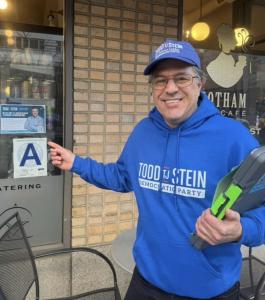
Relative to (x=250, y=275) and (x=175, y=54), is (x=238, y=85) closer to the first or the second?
(x=250, y=275)

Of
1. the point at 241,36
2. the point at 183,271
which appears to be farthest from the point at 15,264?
the point at 241,36

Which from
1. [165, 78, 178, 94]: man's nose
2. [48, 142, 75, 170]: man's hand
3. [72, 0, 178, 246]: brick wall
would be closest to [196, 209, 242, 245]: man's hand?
[165, 78, 178, 94]: man's nose

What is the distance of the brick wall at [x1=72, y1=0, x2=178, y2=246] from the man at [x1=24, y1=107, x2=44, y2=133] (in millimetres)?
303

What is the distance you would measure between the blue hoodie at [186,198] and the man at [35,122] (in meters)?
1.75

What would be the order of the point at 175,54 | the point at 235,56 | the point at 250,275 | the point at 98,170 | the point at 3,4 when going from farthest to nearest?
the point at 235,56 → the point at 3,4 → the point at 250,275 → the point at 98,170 → the point at 175,54

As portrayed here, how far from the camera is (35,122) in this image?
3.26 metres

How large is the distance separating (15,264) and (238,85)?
295 centimetres

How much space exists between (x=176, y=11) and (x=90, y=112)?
123cm

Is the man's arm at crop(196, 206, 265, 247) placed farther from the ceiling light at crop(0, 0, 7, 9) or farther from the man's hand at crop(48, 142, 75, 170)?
the ceiling light at crop(0, 0, 7, 9)

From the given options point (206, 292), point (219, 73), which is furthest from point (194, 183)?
point (219, 73)

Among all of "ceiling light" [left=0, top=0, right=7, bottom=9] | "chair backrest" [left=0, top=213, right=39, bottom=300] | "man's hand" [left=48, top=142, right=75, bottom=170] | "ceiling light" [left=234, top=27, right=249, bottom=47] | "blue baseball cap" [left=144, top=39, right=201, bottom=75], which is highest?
"ceiling light" [left=0, top=0, right=7, bottom=9]

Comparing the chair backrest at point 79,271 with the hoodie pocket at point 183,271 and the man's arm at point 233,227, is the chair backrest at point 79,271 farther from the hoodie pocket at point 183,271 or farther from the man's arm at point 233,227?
the man's arm at point 233,227

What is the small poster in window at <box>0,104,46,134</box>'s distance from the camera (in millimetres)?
3148

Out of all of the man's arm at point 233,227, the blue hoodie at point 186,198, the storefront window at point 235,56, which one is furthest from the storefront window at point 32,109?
the man's arm at point 233,227
